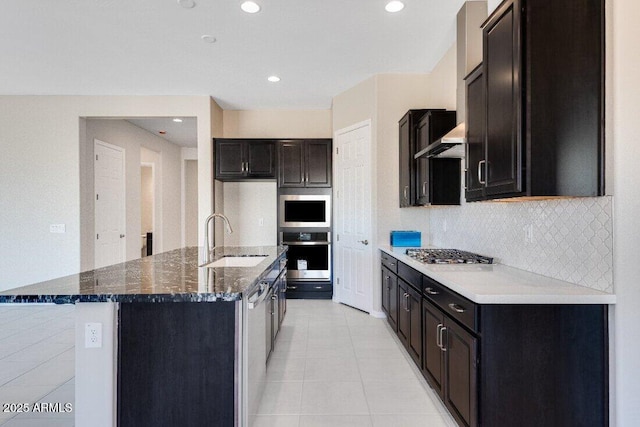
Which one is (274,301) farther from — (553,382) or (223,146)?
(223,146)

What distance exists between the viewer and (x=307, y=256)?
208 inches

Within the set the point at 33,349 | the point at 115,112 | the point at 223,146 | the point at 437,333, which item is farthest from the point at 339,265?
the point at 115,112

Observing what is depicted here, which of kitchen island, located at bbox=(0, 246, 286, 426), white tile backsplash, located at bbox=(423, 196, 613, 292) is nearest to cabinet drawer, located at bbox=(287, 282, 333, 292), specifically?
white tile backsplash, located at bbox=(423, 196, 613, 292)

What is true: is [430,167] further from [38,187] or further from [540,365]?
[38,187]

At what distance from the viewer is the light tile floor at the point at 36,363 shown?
7.47 feet

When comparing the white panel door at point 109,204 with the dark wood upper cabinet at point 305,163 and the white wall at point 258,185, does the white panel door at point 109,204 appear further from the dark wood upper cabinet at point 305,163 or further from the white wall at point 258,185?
the dark wood upper cabinet at point 305,163

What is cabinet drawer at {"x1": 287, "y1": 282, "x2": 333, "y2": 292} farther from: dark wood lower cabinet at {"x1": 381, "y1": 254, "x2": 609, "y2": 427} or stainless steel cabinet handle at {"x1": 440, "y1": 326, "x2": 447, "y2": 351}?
dark wood lower cabinet at {"x1": 381, "y1": 254, "x2": 609, "y2": 427}

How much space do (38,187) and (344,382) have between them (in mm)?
4936

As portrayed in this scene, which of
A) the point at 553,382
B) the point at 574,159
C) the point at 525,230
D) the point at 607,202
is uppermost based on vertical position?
the point at 574,159

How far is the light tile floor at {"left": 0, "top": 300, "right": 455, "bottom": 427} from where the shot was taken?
225cm

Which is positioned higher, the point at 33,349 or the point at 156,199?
the point at 156,199

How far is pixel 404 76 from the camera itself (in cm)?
436

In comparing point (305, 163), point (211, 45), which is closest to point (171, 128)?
point (305, 163)

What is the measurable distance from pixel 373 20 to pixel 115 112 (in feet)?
12.6
